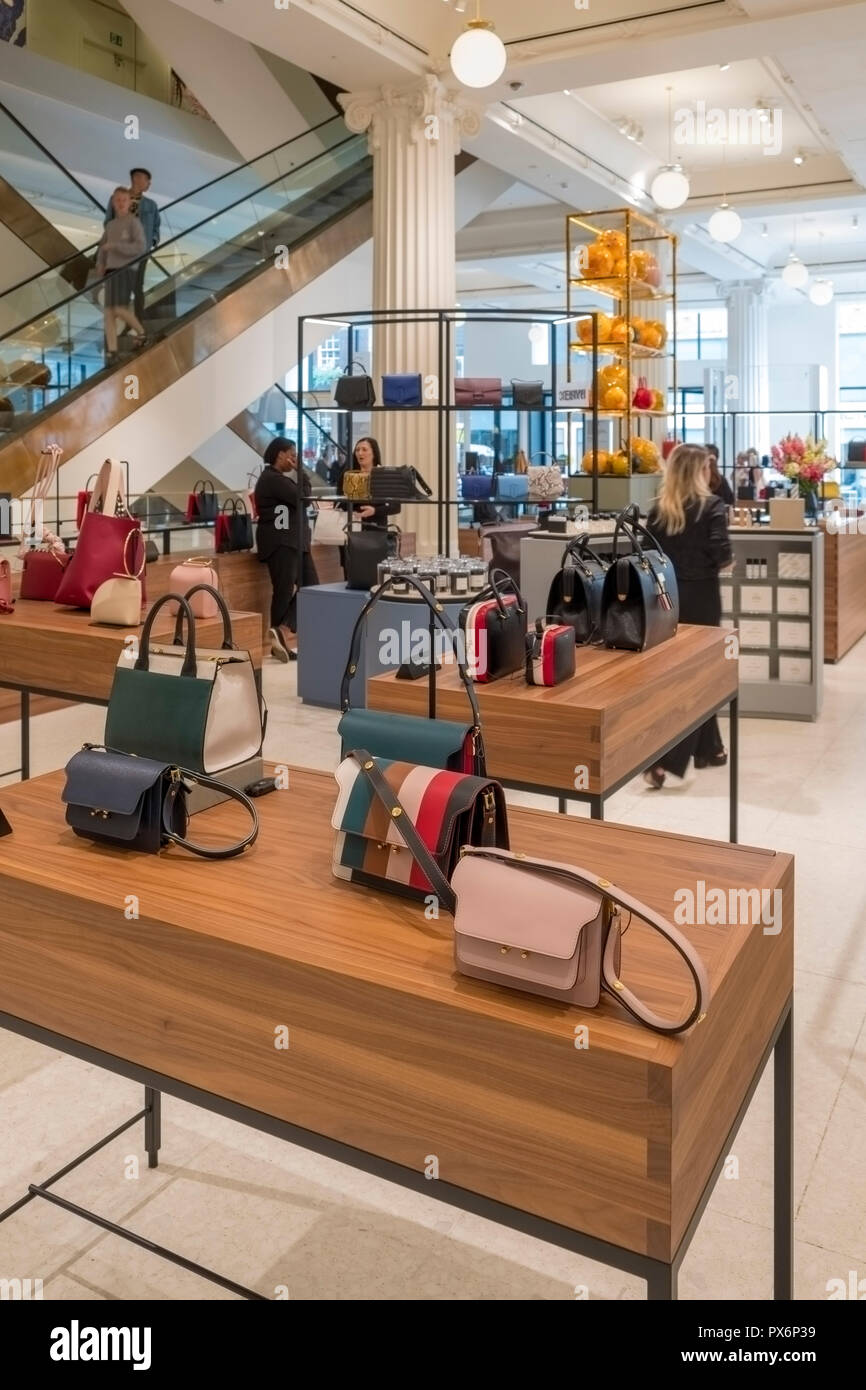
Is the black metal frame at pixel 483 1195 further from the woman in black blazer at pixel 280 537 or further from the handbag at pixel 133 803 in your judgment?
the woman in black blazer at pixel 280 537

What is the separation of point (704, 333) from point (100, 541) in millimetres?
23635

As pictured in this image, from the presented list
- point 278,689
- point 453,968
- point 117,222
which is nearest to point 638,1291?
point 453,968

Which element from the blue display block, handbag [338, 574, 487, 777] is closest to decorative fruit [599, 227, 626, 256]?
the blue display block

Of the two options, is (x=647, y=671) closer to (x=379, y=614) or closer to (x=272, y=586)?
(x=379, y=614)

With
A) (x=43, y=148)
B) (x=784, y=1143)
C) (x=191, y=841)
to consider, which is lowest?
(x=784, y=1143)

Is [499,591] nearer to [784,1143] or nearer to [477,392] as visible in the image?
[784,1143]

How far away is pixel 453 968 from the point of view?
1.59m

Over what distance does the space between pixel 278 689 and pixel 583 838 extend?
6.42m

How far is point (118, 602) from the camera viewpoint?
3879 mm

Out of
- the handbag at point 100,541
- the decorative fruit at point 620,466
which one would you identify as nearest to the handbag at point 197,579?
the handbag at point 100,541

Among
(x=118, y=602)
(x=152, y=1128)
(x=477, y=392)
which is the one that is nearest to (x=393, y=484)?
(x=477, y=392)

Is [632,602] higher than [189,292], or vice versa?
[189,292]

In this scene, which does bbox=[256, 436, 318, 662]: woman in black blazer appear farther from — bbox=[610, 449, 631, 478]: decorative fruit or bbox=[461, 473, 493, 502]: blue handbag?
bbox=[610, 449, 631, 478]: decorative fruit

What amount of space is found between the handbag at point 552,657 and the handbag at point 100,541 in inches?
58.3
